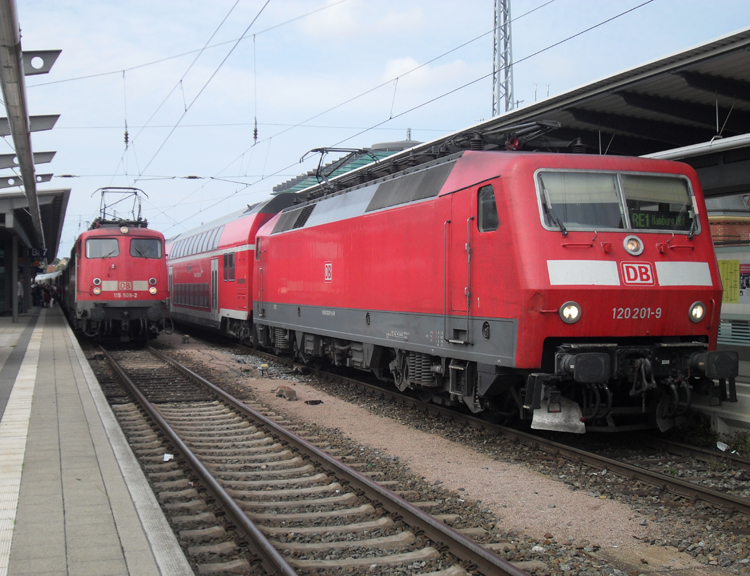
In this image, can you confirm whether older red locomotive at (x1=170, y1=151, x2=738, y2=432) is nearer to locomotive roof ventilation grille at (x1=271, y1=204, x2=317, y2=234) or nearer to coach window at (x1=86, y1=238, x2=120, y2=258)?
locomotive roof ventilation grille at (x1=271, y1=204, x2=317, y2=234)

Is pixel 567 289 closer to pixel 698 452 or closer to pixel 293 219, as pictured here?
pixel 698 452

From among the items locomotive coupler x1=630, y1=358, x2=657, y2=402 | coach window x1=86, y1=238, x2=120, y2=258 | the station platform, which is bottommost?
the station platform

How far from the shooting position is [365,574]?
15.7 feet

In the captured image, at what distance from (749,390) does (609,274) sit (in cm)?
273

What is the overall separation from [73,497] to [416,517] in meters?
2.62

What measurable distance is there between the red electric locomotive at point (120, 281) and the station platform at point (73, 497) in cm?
966

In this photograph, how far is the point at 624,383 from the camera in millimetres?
7793

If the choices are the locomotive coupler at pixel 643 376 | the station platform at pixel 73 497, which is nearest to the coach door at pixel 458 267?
the locomotive coupler at pixel 643 376

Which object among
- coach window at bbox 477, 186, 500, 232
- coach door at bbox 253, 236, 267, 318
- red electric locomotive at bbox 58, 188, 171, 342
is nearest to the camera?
coach window at bbox 477, 186, 500, 232

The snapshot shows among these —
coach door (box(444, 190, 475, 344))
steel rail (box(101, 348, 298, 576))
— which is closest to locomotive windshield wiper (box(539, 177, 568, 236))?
coach door (box(444, 190, 475, 344))

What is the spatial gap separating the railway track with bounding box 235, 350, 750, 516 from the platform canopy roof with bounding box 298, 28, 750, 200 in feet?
11.6

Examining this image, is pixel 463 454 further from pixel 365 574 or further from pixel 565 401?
pixel 365 574

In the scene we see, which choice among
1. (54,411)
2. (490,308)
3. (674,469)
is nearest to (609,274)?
(490,308)

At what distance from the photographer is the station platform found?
13.7ft
